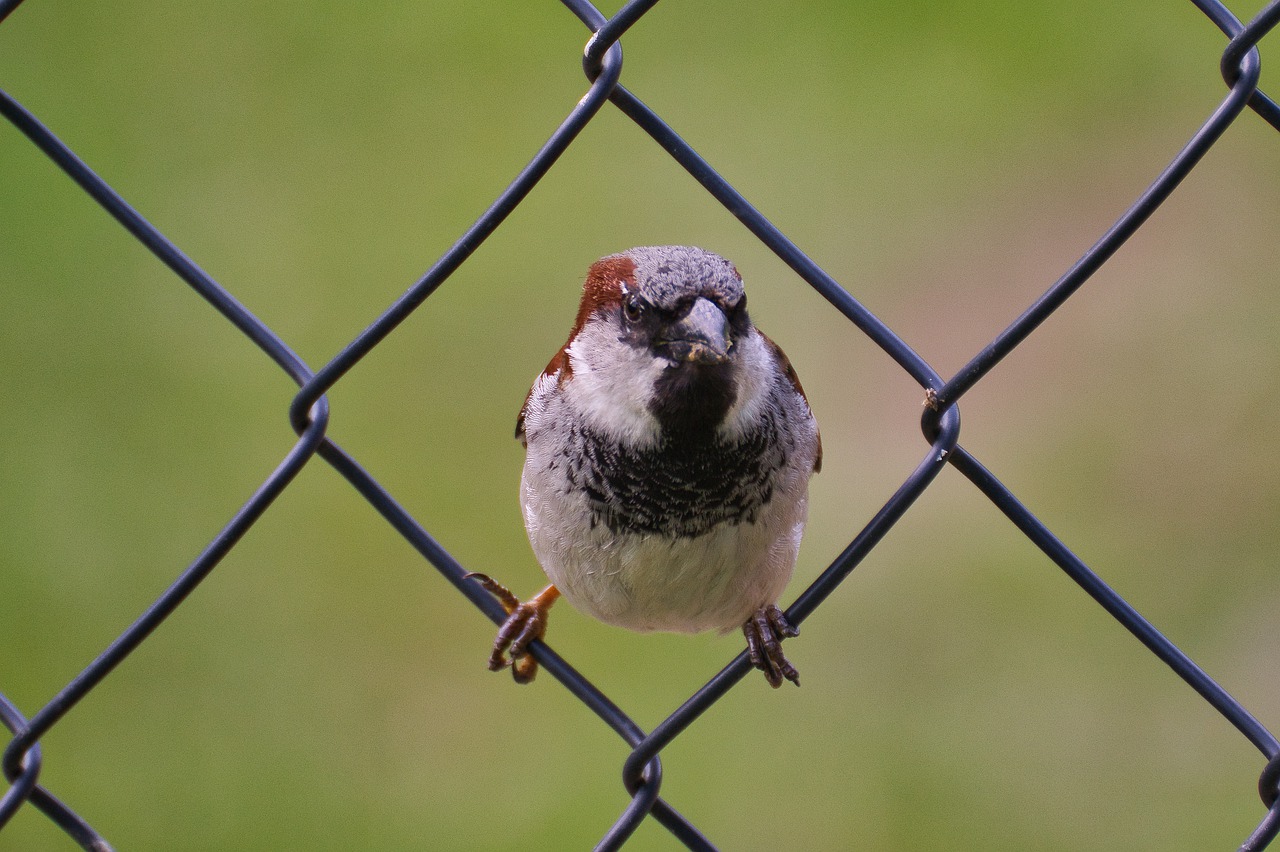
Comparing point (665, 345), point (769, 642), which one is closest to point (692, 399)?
point (665, 345)

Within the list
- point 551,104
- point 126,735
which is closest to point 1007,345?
point 126,735

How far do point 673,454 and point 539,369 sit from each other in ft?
5.92

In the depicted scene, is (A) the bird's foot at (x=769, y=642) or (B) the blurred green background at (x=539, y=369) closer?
(A) the bird's foot at (x=769, y=642)

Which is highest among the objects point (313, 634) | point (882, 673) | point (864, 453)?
point (864, 453)

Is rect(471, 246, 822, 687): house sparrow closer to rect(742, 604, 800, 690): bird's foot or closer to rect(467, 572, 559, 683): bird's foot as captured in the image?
rect(742, 604, 800, 690): bird's foot

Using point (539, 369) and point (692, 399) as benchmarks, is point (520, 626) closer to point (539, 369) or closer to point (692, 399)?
point (692, 399)

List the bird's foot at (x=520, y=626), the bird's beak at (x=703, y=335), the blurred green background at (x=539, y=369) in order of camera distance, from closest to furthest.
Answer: the bird's beak at (x=703, y=335)
the bird's foot at (x=520, y=626)
the blurred green background at (x=539, y=369)

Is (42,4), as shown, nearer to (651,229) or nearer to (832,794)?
(651,229)

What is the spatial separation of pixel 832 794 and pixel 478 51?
2190 mm

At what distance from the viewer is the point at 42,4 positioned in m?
3.73

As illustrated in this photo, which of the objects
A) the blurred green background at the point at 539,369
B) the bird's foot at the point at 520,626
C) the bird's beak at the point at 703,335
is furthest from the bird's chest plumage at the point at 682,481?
the blurred green background at the point at 539,369

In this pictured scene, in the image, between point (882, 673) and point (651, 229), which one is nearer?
point (882, 673)

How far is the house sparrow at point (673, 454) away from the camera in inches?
60.1

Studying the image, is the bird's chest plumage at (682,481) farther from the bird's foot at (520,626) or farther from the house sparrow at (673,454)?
the bird's foot at (520,626)
